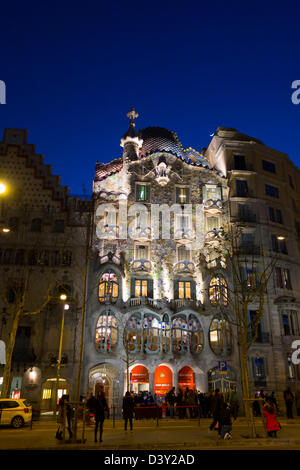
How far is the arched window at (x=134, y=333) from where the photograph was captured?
35.8 metres

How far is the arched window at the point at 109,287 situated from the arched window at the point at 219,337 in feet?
32.1

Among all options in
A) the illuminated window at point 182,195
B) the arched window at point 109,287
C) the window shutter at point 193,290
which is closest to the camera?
the arched window at point 109,287

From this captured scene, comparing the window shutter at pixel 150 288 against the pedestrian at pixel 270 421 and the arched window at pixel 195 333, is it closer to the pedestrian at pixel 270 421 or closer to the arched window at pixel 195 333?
the arched window at pixel 195 333

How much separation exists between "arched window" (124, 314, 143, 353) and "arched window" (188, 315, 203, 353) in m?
4.79

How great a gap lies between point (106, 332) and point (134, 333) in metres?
2.68

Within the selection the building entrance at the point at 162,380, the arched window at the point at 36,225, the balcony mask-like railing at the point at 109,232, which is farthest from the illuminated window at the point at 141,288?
the arched window at the point at 36,225

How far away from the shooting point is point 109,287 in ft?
123

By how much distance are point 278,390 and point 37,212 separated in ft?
94.7

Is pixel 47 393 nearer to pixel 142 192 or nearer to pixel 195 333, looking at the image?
pixel 195 333

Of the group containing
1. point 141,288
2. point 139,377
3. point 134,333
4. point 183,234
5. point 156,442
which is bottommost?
point 156,442

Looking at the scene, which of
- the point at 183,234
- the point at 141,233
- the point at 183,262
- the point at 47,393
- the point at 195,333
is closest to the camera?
the point at 47,393

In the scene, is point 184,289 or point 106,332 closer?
point 106,332

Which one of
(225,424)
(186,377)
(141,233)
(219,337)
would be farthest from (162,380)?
(225,424)
